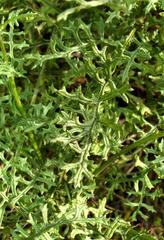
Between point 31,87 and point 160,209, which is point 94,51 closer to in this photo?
point 31,87

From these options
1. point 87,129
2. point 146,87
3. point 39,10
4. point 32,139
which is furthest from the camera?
point 146,87

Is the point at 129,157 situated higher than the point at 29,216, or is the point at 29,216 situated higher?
the point at 29,216

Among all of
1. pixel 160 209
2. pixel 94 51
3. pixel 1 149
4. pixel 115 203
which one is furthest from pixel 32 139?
pixel 160 209

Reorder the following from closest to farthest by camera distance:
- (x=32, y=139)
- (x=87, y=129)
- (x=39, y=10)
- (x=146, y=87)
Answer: (x=87, y=129) → (x=32, y=139) → (x=39, y=10) → (x=146, y=87)

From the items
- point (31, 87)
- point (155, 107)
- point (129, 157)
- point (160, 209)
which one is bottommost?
point (160, 209)

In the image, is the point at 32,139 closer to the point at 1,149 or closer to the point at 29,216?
the point at 1,149

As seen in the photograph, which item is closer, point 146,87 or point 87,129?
point 87,129
